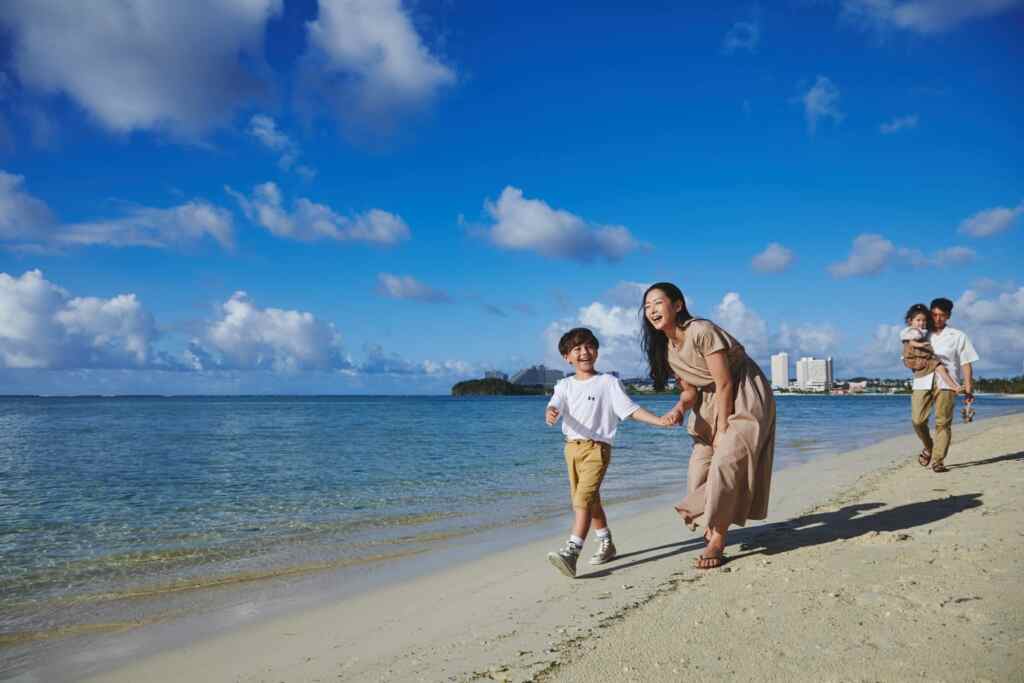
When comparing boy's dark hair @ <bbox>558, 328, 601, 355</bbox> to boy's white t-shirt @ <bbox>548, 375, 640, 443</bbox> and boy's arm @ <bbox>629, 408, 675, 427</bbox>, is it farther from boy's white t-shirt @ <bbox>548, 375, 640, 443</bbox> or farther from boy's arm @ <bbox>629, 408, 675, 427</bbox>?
boy's arm @ <bbox>629, 408, 675, 427</bbox>

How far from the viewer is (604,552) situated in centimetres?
514

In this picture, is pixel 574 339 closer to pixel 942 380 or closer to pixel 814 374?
pixel 942 380

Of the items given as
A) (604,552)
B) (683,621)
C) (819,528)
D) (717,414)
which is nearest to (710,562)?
(604,552)

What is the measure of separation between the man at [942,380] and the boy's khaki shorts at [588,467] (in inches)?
237

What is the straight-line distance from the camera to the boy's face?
4.83 m

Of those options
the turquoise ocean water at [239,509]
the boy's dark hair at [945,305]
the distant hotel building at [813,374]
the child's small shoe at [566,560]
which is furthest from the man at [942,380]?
the distant hotel building at [813,374]

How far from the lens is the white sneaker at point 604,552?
16.9 ft

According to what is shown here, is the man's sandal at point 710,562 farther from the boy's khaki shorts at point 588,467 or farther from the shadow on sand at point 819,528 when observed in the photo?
the boy's khaki shorts at point 588,467

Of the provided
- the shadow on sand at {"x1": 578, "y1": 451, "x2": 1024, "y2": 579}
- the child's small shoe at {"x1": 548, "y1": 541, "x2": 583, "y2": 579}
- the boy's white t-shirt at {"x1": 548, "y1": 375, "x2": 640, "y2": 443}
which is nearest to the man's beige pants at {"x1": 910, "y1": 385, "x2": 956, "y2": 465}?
the shadow on sand at {"x1": 578, "y1": 451, "x2": 1024, "y2": 579}

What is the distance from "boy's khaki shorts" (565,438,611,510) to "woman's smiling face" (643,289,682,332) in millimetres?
1022

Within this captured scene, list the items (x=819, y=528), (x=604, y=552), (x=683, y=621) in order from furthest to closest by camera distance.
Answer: (x=819, y=528) → (x=604, y=552) → (x=683, y=621)

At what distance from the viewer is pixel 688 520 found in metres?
4.84

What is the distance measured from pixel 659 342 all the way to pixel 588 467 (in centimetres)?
112

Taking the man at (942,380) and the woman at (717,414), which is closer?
the woman at (717,414)
